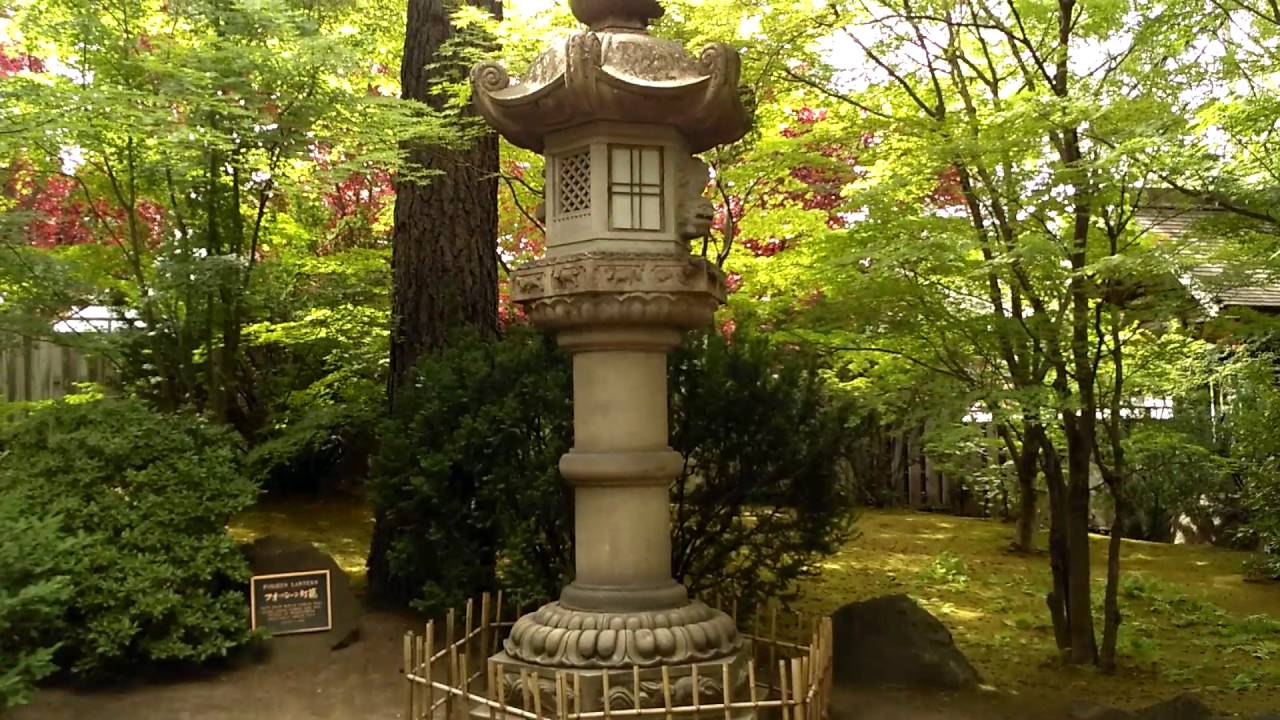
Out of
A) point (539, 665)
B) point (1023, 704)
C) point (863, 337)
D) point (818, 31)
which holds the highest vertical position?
point (818, 31)

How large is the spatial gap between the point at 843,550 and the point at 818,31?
7.27 m

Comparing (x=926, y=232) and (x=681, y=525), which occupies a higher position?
(x=926, y=232)

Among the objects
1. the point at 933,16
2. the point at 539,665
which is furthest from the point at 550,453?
the point at 933,16

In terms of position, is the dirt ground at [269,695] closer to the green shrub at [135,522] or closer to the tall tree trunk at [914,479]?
the green shrub at [135,522]

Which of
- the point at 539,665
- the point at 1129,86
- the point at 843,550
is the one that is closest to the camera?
the point at 539,665

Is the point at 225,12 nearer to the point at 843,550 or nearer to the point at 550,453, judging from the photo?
the point at 550,453

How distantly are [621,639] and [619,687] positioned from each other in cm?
22

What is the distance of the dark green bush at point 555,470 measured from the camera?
275 inches

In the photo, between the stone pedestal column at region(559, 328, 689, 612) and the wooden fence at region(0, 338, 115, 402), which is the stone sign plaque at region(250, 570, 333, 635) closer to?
the stone pedestal column at region(559, 328, 689, 612)

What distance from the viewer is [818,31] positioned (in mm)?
6781

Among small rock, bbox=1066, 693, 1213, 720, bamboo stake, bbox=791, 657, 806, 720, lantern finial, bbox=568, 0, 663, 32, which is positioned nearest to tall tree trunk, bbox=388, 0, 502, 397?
lantern finial, bbox=568, 0, 663, 32

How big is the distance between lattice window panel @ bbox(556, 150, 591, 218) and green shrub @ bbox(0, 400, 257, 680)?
387cm

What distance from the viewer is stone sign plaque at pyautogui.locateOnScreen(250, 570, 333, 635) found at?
285 inches

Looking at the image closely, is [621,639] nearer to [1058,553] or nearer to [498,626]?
[498,626]
